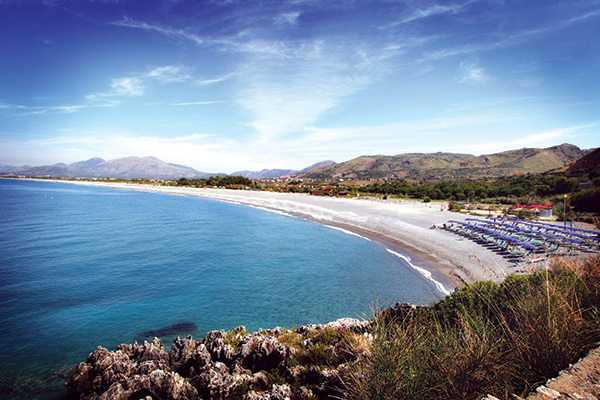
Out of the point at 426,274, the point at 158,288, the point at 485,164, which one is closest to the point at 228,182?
the point at 158,288

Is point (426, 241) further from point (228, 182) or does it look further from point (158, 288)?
point (228, 182)

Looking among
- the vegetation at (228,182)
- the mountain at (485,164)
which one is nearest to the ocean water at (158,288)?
the vegetation at (228,182)

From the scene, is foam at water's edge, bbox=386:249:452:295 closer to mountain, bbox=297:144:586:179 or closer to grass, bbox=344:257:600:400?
grass, bbox=344:257:600:400

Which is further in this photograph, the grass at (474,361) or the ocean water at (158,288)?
the ocean water at (158,288)

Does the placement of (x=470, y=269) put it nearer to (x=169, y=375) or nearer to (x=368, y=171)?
(x=169, y=375)

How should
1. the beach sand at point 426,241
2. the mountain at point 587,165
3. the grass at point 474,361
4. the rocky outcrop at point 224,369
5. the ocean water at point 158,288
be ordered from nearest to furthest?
the grass at point 474,361 → the rocky outcrop at point 224,369 → the ocean water at point 158,288 → the beach sand at point 426,241 → the mountain at point 587,165

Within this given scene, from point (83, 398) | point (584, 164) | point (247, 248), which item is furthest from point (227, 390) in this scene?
point (584, 164)

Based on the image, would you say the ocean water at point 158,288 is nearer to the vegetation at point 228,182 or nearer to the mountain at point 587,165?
the mountain at point 587,165
